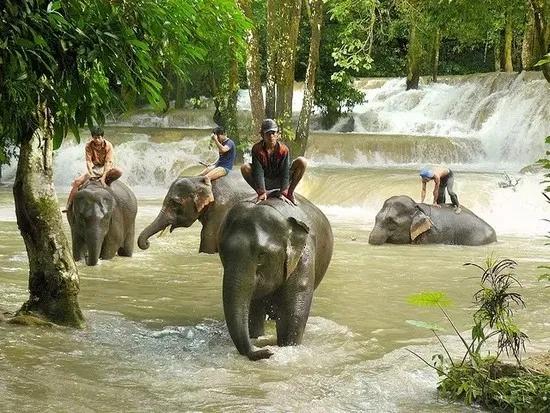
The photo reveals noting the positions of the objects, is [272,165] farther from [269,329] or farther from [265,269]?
[269,329]

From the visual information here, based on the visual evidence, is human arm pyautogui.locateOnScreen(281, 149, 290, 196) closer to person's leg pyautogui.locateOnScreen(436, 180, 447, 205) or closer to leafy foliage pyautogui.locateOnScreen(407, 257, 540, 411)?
leafy foliage pyautogui.locateOnScreen(407, 257, 540, 411)

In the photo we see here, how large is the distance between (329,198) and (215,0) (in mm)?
12932

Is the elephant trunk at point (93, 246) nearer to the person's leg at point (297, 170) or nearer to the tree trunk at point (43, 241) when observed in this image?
the tree trunk at point (43, 241)

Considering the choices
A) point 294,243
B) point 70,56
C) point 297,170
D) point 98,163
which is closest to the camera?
point 70,56

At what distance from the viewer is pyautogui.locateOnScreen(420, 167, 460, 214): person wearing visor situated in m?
14.7

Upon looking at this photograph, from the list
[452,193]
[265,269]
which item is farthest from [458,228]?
[265,269]

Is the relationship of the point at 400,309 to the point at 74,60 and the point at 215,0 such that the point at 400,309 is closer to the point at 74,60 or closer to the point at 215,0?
the point at 215,0

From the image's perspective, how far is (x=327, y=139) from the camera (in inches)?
1017

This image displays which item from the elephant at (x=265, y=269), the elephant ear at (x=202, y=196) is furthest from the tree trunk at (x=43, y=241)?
the elephant ear at (x=202, y=196)

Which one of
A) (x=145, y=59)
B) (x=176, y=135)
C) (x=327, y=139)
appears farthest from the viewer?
(x=176, y=135)

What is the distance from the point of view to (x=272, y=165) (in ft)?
23.6

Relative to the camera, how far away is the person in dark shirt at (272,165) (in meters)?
7.02

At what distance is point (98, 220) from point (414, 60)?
2357cm

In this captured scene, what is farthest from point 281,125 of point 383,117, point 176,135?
point 383,117
